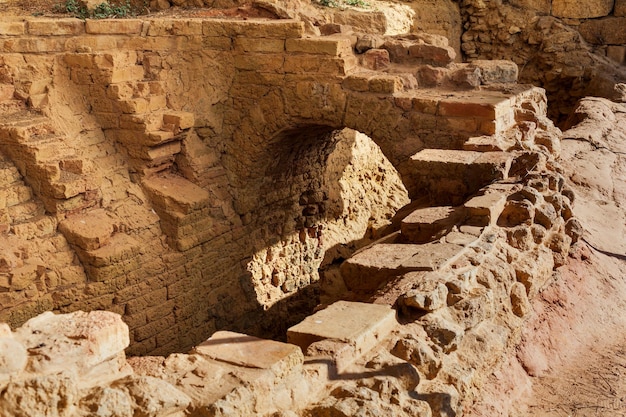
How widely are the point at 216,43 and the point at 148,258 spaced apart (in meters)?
2.51

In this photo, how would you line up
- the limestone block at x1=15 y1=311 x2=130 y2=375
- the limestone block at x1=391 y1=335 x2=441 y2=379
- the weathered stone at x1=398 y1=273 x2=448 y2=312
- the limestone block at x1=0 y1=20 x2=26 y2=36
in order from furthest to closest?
1. the limestone block at x1=0 y1=20 x2=26 y2=36
2. the weathered stone at x1=398 y1=273 x2=448 y2=312
3. the limestone block at x1=391 y1=335 x2=441 y2=379
4. the limestone block at x1=15 y1=311 x2=130 y2=375

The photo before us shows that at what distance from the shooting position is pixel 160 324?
7.49 metres

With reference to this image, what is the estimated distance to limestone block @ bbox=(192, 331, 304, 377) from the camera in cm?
277

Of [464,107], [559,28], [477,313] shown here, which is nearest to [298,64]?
[464,107]

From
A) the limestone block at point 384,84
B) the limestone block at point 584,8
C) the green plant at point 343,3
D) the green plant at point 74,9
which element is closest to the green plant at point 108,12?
the green plant at point 74,9

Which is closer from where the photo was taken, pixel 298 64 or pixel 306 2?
pixel 298 64

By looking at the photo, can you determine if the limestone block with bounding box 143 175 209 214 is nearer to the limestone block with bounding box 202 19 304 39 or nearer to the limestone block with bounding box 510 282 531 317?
the limestone block with bounding box 202 19 304 39

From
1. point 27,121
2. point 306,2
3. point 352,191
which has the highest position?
point 306,2

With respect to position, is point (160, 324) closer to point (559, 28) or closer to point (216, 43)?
point (216, 43)

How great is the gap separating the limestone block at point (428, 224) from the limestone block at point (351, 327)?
133 cm

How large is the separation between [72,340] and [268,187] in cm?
640

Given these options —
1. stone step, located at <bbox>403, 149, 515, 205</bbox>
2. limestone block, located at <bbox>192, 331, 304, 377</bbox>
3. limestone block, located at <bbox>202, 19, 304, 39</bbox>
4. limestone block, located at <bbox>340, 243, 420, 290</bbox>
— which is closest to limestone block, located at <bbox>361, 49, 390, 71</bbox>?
limestone block, located at <bbox>202, 19, 304, 39</bbox>

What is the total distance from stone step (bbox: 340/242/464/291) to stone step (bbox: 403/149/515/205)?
4.09 ft

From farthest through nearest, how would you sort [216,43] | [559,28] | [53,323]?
[559,28] → [216,43] → [53,323]
